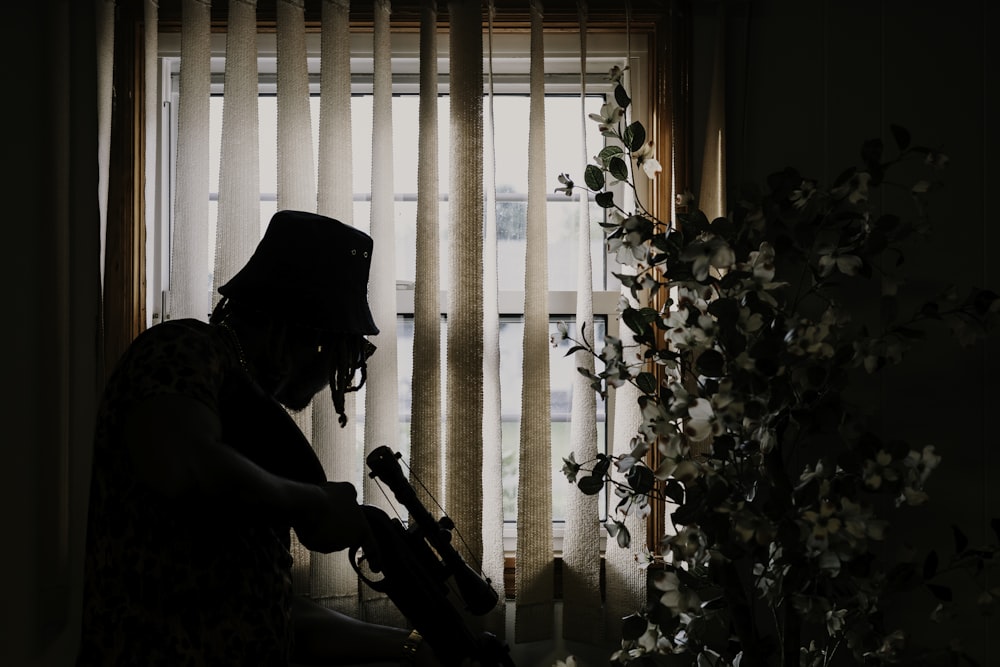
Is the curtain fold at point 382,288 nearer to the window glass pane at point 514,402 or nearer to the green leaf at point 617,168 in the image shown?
the window glass pane at point 514,402

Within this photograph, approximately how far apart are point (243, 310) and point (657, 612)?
853 mm

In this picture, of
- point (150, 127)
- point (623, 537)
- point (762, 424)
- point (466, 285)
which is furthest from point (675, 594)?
point (150, 127)

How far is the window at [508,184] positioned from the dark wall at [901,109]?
29 cm

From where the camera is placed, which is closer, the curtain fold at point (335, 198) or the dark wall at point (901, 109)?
the curtain fold at point (335, 198)

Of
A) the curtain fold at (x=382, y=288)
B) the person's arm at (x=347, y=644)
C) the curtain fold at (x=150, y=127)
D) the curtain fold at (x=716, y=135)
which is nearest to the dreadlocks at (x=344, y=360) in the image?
the person's arm at (x=347, y=644)

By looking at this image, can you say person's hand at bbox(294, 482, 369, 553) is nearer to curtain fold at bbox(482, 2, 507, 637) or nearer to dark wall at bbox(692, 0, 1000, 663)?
curtain fold at bbox(482, 2, 507, 637)

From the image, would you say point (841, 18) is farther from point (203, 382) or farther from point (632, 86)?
point (203, 382)

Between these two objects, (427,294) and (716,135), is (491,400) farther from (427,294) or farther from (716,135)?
(716,135)

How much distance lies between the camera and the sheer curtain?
1.75 m

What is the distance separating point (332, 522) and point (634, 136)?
84 centimetres

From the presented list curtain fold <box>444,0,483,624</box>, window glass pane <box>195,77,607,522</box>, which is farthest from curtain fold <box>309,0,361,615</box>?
curtain fold <box>444,0,483,624</box>

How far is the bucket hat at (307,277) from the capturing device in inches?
44.6

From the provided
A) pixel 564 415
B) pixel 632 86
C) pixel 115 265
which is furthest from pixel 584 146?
pixel 115 265

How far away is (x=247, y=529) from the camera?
112 cm
